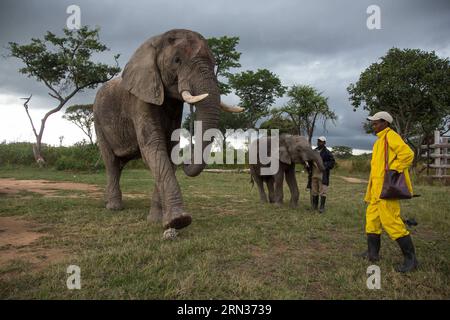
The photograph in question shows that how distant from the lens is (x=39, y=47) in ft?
79.3

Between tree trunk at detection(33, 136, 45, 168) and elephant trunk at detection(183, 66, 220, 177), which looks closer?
elephant trunk at detection(183, 66, 220, 177)

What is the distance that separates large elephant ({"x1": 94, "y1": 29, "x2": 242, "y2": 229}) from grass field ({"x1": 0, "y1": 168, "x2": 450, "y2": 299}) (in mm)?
677

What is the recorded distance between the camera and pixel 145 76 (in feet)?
18.4

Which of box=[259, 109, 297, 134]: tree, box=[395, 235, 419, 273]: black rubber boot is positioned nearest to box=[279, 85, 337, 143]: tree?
box=[259, 109, 297, 134]: tree

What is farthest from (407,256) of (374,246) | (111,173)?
(111,173)

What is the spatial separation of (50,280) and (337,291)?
8.82ft

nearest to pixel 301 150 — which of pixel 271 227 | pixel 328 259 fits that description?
pixel 271 227

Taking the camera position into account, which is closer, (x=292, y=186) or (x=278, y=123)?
(x=292, y=186)

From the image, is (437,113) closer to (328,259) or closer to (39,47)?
(328,259)

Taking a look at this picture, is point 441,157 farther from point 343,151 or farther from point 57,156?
point 343,151

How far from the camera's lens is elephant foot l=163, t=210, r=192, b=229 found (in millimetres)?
4793

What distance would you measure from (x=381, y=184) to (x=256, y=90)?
3206 centimetres

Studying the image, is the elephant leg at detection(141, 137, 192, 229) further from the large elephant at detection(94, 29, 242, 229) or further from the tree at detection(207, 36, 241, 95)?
the tree at detection(207, 36, 241, 95)

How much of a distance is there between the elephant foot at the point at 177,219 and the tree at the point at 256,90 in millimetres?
30300
